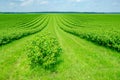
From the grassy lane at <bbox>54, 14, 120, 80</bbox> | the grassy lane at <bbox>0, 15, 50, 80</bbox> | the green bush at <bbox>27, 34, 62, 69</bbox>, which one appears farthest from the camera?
the green bush at <bbox>27, 34, 62, 69</bbox>

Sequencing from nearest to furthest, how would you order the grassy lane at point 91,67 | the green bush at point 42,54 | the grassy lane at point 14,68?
the grassy lane at point 91,67 → the grassy lane at point 14,68 → the green bush at point 42,54

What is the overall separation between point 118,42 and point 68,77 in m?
7.93

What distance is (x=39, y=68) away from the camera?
1163 centimetres

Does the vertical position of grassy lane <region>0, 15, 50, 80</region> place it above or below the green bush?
below

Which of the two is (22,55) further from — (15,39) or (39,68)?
(15,39)

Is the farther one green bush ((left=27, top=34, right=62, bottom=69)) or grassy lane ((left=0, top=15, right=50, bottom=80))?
green bush ((left=27, top=34, right=62, bottom=69))

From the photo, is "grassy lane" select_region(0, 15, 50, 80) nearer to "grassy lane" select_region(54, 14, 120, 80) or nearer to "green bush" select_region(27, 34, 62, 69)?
"green bush" select_region(27, 34, 62, 69)

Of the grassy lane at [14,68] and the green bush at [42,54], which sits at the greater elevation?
the green bush at [42,54]

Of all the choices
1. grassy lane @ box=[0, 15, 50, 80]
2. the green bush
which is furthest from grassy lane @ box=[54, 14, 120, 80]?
grassy lane @ box=[0, 15, 50, 80]

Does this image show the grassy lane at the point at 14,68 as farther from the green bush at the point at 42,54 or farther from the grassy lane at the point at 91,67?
the grassy lane at the point at 91,67

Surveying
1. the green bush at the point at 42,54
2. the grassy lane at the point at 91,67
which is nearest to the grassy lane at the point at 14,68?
the green bush at the point at 42,54

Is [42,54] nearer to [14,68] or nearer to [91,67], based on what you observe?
[14,68]

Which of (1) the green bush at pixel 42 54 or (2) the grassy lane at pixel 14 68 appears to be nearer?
(2) the grassy lane at pixel 14 68

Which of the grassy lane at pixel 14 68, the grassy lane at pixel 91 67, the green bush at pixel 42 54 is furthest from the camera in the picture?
the green bush at pixel 42 54
